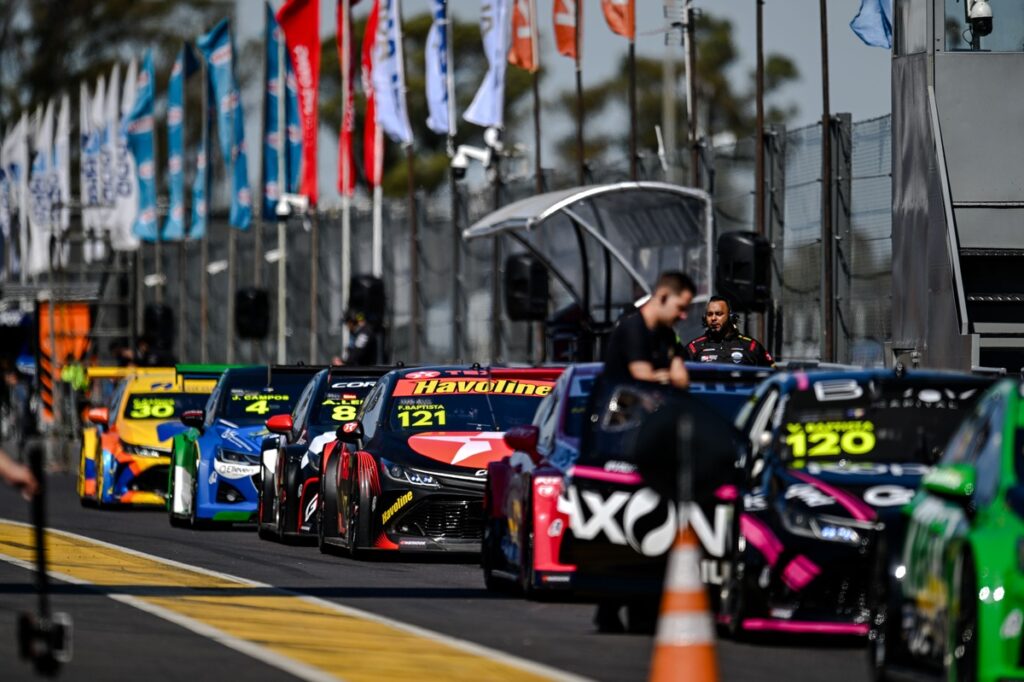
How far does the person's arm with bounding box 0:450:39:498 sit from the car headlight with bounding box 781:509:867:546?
146 inches

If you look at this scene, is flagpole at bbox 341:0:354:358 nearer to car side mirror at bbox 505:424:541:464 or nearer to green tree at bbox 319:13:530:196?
car side mirror at bbox 505:424:541:464

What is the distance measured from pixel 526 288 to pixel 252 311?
12.6 meters

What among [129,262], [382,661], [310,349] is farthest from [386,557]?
[129,262]

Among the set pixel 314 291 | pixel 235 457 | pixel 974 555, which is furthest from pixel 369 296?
pixel 974 555

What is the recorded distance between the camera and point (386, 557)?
18.0m

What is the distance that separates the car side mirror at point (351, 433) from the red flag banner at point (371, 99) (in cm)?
2148

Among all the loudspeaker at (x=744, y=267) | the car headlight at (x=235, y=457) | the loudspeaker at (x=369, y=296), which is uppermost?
the loudspeaker at (x=369, y=296)

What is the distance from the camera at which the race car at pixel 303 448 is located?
19.7 m

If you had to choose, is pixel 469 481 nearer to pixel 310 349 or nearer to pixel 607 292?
pixel 607 292

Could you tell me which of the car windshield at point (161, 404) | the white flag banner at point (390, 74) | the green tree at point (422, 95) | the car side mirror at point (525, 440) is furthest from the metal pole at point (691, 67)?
the green tree at point (422, 95)

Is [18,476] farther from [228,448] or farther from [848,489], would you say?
[228,448]

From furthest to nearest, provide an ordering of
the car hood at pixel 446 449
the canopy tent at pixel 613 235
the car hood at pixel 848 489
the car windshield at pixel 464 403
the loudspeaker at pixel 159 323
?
the loudspeaker at pixel 159 323, the canopy tent at pixel 613 235, the car windshield at pixel 464 403, the car hood at pixel 446 449, the car hood at pixel 848 489

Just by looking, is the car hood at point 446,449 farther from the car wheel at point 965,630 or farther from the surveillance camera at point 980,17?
the car wheel at point 965,630

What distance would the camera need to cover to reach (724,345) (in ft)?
62.1
